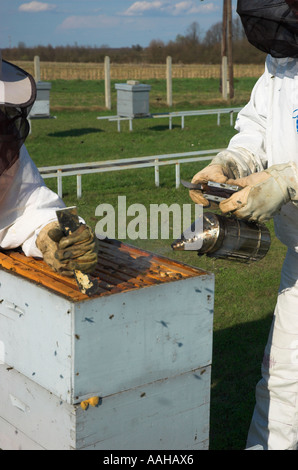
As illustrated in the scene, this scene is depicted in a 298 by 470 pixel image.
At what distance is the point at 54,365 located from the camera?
1.93m

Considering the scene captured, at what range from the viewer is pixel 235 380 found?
3715 millimetres

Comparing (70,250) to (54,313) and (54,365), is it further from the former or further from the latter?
(54,365)

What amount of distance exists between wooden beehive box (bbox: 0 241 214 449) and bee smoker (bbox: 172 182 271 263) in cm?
11

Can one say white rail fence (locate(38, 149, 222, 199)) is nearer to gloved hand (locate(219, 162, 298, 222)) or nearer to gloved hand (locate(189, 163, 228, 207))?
gloved hand (locate(189, 163, 228, 207))

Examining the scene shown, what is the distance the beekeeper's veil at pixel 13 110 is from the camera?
220 centimetres

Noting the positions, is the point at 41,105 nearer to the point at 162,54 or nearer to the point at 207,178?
the point at 207,178

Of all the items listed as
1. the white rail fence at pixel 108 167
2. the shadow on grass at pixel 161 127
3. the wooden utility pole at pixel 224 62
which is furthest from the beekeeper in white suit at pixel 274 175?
the wooden utility pole at pixel 224 62

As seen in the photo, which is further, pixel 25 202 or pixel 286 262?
pixel 286 262

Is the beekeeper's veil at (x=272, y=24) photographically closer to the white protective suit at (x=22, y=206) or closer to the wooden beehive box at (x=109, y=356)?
the wooden beehive box at (x=109, y=356)

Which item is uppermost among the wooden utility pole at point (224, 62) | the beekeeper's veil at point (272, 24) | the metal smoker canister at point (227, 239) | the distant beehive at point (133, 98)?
the wooden utility pole at point (224, 62)

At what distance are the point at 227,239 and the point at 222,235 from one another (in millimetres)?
29

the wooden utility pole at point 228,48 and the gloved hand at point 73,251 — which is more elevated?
the wooden utility pole at point 228,48

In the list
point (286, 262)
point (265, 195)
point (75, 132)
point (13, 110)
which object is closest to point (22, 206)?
point (13, 110)

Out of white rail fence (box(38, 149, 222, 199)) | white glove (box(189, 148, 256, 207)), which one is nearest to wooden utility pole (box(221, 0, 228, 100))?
white rail fence (box(38, 149, 222, 199))
